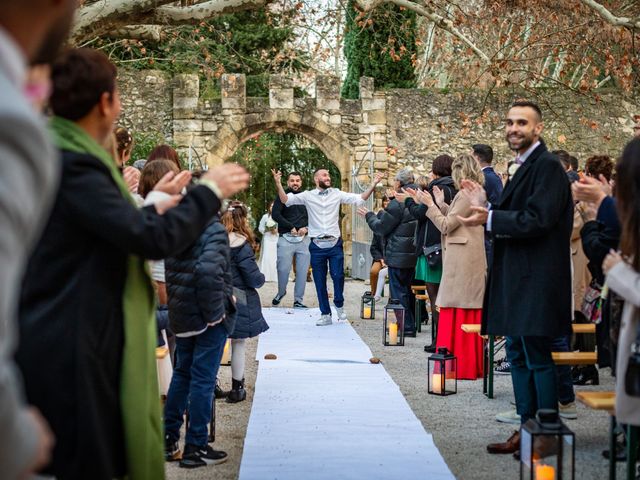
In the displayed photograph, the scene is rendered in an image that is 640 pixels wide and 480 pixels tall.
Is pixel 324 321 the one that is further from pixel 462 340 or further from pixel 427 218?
pixel 462 340

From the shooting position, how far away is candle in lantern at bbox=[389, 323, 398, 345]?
9812mm

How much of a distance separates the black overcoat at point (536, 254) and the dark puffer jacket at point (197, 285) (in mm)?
1447

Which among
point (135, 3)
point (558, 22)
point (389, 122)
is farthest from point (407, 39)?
point (135, 3)

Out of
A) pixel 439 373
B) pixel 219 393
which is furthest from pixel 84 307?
pixel 439 373

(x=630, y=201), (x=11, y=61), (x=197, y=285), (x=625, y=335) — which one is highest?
(x=11, y=61)

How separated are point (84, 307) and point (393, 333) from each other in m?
7.47

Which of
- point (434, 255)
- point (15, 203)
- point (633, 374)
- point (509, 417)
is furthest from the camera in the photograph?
point (434, 255)

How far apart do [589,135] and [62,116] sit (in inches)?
715

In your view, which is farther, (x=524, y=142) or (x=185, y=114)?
(x=185, y=114)

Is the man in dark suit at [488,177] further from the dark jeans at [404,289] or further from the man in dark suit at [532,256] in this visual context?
the man in dark suit at [532,256]

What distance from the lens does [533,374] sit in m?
5.28

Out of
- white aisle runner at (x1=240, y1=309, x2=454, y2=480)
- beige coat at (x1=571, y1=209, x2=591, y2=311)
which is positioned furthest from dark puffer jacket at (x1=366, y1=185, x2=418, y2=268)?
beige coat at (x1=571, y1=209, x2=591, y2=311)

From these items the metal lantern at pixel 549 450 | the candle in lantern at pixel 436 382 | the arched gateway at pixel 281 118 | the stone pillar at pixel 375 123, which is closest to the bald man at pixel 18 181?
the metal lantern at pixel 549 450

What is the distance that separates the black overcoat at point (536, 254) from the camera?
198 inches
